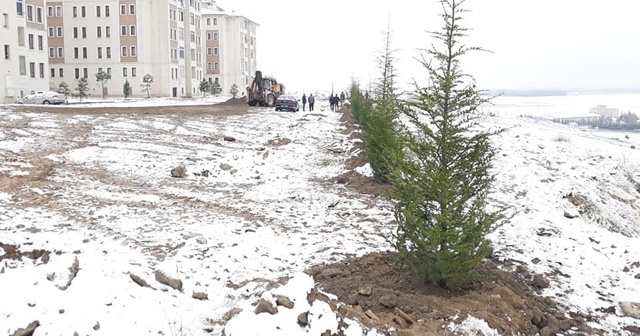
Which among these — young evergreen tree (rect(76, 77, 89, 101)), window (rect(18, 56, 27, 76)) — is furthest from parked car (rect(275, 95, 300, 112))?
window (rect(18, 56, 27, 76))

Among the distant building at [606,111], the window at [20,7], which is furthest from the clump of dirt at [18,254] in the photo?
the window at [20,7]

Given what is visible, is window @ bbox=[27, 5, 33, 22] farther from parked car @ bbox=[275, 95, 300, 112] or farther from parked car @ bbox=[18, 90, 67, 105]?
parked car @ bbox=[275, 95, 300, 112]

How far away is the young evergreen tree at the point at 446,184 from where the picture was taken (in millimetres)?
6105

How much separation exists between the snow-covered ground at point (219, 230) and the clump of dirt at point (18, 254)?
0.35ft

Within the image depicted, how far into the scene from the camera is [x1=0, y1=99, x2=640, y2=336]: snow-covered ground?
5953 mm

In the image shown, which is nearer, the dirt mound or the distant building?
the distant building

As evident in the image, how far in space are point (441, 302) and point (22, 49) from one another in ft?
160

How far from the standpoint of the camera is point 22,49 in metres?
45.7

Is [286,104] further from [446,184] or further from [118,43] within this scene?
[446,184]

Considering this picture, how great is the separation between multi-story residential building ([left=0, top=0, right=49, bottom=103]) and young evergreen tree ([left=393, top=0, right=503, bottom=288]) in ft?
145

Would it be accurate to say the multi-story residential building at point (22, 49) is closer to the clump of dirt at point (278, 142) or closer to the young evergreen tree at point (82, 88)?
the young evergreen tree at point (82, 88)

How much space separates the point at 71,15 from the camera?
64500 millimetres

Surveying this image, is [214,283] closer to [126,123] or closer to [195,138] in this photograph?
[195,138]

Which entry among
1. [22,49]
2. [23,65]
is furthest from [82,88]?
[22,49]
